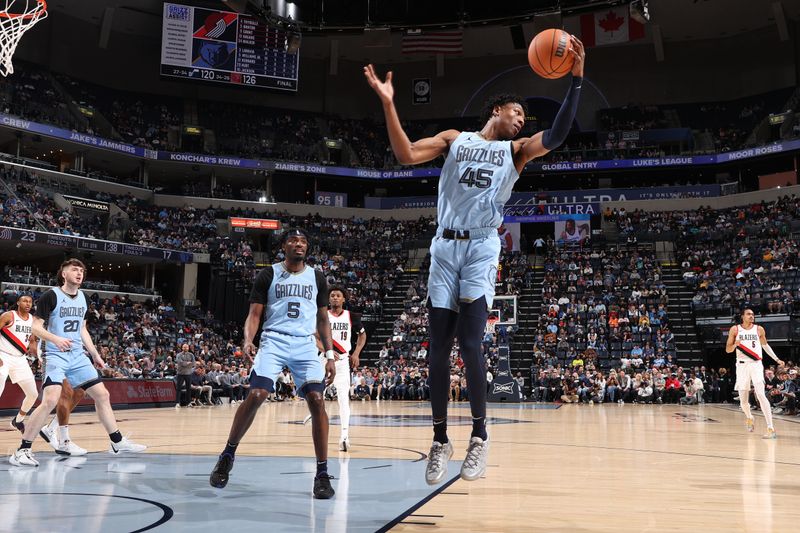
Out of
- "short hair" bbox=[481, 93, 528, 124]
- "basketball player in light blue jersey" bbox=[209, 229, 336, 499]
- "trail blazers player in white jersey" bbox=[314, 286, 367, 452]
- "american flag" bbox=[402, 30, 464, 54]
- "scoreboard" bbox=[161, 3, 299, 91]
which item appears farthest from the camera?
"scoreboard" bbox=[161, 3, 299, 91]

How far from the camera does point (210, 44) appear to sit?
1389 inches

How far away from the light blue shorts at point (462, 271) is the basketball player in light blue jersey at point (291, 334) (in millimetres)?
1286

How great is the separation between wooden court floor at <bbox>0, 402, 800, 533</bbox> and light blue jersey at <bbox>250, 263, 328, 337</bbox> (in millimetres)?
1211

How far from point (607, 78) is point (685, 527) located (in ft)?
139

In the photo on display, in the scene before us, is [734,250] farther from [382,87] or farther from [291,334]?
[382,87]

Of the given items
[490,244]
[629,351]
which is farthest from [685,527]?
[629,351]

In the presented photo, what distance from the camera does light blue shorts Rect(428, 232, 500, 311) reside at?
4.55 meters

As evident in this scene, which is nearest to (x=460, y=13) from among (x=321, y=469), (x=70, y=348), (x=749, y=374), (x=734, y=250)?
(x=734, y=250)

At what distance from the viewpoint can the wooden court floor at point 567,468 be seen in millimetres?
4254

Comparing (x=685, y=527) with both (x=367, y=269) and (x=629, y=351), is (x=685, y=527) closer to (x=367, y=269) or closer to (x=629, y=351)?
(x=629, y=351)

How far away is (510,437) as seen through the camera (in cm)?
1034

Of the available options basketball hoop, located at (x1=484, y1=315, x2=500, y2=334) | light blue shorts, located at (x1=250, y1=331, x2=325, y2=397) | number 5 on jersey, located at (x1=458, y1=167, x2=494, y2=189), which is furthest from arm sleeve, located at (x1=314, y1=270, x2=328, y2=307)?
basketball hoop, located at (x1=484, y1=315, x2=500, y2=334)

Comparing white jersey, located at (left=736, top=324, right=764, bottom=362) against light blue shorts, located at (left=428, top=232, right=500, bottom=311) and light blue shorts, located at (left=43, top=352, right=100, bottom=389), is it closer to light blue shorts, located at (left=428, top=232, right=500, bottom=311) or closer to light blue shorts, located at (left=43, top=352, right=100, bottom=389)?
light blue shorts, located at (left=428, top=232, right=500, bottom=311)

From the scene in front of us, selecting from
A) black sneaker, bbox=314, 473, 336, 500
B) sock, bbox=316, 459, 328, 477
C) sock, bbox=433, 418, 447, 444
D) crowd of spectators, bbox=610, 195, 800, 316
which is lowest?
black sneaker, bbox=314, 473, 336, 500
